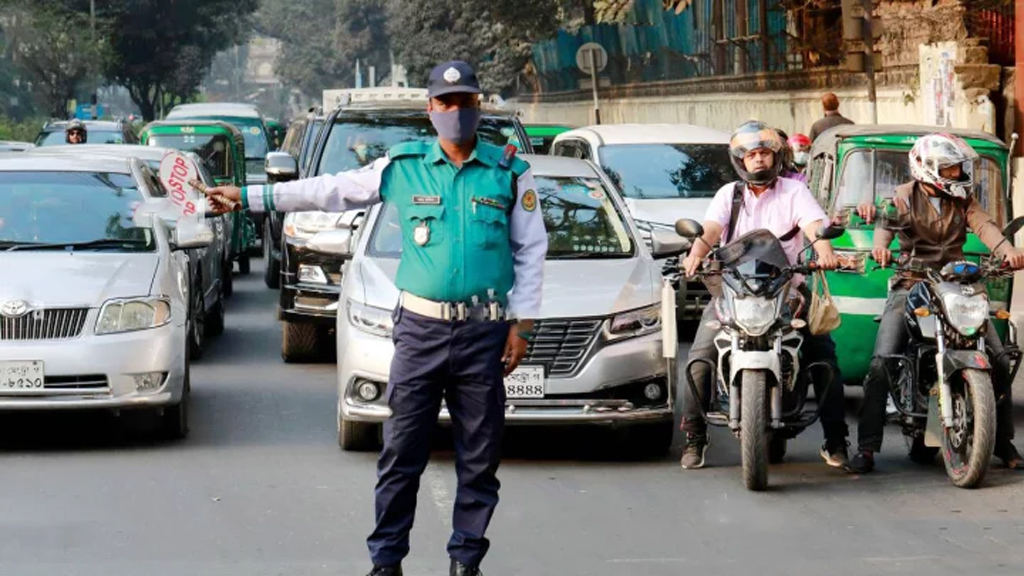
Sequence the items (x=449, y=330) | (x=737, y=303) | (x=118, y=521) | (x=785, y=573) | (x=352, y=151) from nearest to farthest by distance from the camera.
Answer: (x=449, y=330) → (x=785, y=573) → (x=118, y=521) → (x=737, y=303) → (x=352, y=151)

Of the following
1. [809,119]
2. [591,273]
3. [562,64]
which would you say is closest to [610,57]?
[562,64]

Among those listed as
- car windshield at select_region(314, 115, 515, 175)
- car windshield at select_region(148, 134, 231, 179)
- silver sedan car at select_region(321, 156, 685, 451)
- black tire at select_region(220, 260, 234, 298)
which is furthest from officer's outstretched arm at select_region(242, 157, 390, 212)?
car windshield at select_region(148, 134, 231, 179)

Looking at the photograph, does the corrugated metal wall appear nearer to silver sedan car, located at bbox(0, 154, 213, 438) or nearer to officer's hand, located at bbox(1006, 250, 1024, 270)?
silver sedan car, located at bbox(0, 154, 213, 438)

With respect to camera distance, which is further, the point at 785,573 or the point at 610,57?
the point at 610,57

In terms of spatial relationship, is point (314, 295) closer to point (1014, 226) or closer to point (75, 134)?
point (1014, 226)

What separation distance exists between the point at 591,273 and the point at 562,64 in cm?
5035

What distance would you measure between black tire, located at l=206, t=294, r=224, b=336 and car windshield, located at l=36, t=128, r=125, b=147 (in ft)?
50.3

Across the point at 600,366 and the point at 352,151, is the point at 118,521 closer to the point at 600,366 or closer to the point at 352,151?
the point at 600,366

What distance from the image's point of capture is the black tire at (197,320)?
601 inches

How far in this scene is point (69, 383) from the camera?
35.8ft

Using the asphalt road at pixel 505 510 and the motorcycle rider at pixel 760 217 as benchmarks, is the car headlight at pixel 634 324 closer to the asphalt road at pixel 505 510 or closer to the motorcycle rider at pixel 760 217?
the motorcycle rider at pixel 760 217

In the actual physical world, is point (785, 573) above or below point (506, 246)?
below

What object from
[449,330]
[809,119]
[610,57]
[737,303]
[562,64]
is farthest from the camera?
[562,64]

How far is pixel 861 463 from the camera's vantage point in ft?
34.2
